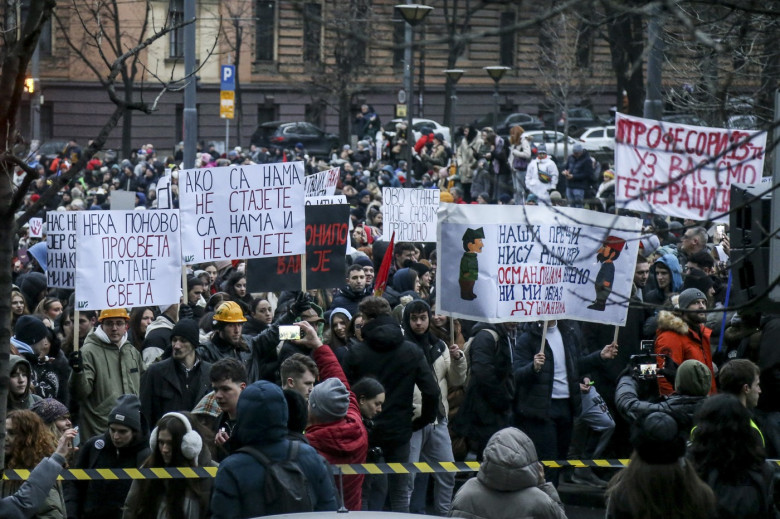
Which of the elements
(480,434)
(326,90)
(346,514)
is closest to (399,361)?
(480,434)

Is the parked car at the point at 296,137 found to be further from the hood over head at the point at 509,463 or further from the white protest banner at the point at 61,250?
the hood over head at the point at 509,463

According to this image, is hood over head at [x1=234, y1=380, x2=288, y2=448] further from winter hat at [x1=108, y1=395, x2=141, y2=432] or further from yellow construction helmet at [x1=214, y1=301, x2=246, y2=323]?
yellow construction helmet at [x1=214, y1=301, x2=246, y2=323]

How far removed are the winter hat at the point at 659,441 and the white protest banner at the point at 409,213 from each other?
8.63 meters

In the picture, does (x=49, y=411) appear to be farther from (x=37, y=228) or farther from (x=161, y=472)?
(x=37, y=228)

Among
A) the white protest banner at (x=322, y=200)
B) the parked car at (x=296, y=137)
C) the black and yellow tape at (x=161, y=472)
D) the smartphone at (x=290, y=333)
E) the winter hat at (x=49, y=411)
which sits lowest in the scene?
the black and yellow tape at (x=161, y=472)

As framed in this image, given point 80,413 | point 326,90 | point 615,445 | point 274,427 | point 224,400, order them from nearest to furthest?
point 274,427 < point 224,400 < point 80,413 < point 615,445 < point 326,90

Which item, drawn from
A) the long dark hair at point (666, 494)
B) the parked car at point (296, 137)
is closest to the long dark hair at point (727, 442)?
the long dark hair at point (666, 494)

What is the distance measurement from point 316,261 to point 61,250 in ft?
7.12

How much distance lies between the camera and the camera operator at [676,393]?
6883mm

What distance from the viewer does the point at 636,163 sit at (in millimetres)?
10820

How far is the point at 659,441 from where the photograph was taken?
17.4ft

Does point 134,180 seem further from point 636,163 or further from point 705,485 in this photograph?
point 705,485

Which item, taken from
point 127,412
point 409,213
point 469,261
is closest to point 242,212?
point 469,261

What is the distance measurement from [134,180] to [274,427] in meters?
26.4
